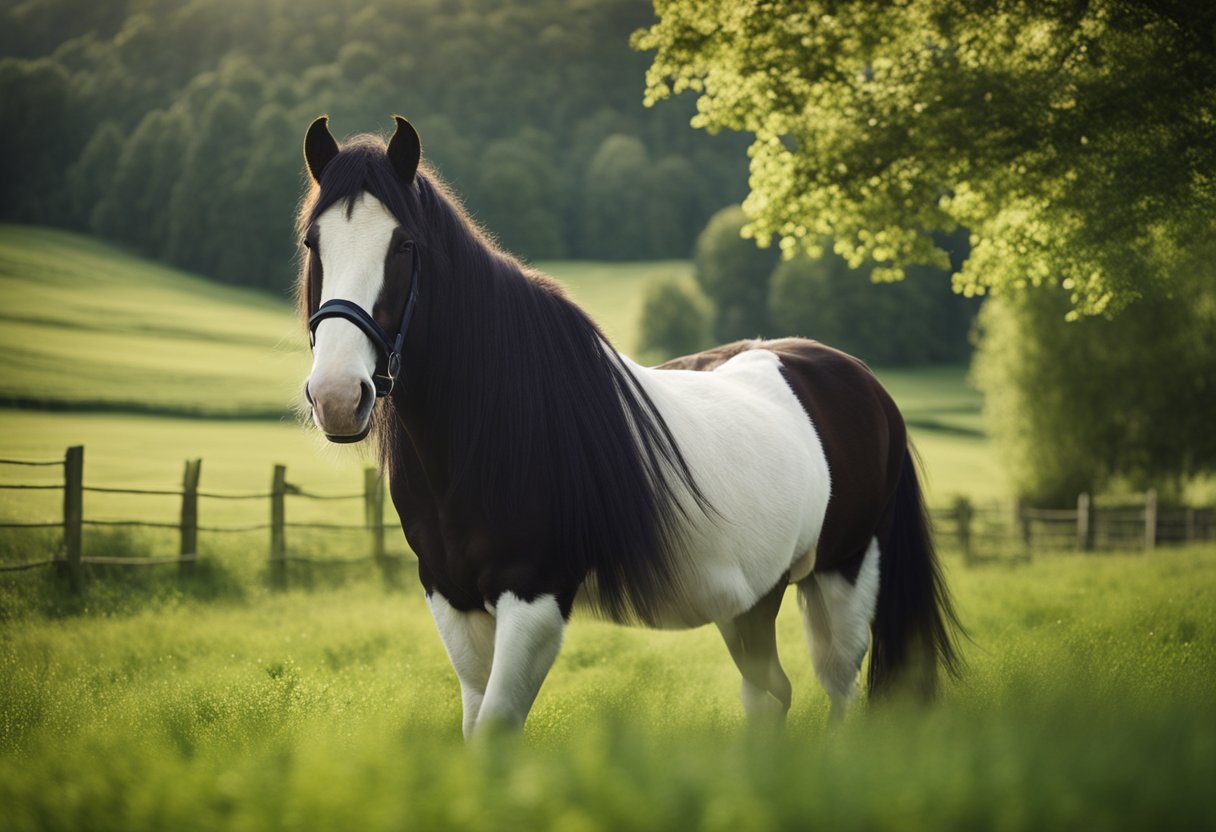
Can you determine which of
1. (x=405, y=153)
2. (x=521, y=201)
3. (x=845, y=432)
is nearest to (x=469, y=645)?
(x=405, y=153)

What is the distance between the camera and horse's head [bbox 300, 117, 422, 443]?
2.98 m

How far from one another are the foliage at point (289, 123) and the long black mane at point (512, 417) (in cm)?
3591

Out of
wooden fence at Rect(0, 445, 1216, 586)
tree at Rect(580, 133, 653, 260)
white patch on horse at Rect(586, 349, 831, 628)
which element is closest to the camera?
white patch on horse at Rect(586, 349, 831, 628)

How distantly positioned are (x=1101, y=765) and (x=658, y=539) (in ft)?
5.82

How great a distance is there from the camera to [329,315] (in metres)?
3.07

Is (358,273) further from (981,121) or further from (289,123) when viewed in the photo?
(289,123)

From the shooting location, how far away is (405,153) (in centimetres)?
339

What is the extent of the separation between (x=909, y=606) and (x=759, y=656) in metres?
0.98

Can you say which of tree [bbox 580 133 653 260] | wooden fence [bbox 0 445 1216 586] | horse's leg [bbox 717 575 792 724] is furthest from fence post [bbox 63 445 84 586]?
tree [bbox 580 133 653 260]

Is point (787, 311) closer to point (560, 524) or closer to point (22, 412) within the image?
point (22, 412)

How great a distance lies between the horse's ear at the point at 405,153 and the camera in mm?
3361

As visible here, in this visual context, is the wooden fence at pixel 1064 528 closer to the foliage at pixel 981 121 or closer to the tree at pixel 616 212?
the foliage at pixel 981 121

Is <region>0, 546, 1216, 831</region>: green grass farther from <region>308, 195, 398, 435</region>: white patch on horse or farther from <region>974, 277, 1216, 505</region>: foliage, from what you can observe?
<region>974, 277, 1216, 505</region>: foliage

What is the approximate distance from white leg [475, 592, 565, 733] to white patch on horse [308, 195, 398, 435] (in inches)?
33.4
